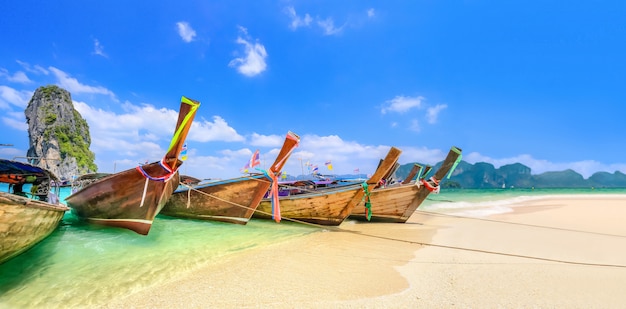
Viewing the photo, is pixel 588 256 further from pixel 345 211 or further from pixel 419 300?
pixel 345 211

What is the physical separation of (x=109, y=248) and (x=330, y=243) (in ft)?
16.7

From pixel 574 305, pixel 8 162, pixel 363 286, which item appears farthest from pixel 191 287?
pixel 8 162

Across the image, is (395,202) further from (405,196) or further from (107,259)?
(107,259)

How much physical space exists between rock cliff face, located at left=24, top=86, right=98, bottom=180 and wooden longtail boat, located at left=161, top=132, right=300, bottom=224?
221 ft

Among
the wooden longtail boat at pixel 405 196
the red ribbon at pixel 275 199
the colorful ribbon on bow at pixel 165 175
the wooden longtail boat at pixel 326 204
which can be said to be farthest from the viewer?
the wooden longtail boat at pixel 405 196

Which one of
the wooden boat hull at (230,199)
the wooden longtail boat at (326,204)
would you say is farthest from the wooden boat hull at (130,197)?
the wooden longtail boat at (326,204)

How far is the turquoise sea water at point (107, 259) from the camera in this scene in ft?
12.5

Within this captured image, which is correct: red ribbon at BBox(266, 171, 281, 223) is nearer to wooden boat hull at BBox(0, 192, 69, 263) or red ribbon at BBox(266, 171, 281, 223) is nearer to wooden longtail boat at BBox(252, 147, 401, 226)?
wooden longtail boat at BBox(252, 147, 401, 226)

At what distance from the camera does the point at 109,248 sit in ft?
20.0

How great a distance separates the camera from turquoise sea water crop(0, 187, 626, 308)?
150 inches

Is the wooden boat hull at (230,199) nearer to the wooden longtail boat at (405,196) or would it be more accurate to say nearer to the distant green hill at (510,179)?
the wooden longtail boat at (405,196)

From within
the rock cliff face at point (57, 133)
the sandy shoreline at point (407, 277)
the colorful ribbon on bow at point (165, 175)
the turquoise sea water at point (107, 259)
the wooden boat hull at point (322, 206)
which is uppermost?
the rock cliff face at point (57, 133)

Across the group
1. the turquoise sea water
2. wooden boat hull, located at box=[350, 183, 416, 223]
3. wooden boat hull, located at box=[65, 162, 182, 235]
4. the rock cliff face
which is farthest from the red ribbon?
the rock cliff face

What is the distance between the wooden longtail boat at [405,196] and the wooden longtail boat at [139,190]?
22.1 ft
